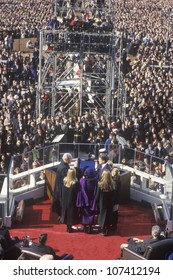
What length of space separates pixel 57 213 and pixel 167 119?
9939 mm

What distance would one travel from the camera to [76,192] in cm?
1024

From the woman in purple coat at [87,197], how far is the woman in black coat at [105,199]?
12 cm

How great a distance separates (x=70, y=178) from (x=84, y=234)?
1131 mm

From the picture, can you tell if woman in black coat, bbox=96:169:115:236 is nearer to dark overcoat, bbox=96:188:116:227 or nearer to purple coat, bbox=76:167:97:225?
dark overcoat, bbox=96:188:116:227

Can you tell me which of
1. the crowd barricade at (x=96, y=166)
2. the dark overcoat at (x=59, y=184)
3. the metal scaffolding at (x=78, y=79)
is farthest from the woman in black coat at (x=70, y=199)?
the metal scaffolding at (x=78, y=79)

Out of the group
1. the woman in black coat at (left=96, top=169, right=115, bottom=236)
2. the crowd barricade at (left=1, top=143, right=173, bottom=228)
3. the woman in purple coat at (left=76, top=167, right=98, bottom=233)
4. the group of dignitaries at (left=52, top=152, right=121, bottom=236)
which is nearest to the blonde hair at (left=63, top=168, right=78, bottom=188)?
the group of dignitaries at (left=52, top=152, right=121, bottom=236)

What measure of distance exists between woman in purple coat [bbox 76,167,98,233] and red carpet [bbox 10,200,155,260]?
0.34 meters

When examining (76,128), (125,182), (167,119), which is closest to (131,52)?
(167,119)

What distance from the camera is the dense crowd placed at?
51.8 ft

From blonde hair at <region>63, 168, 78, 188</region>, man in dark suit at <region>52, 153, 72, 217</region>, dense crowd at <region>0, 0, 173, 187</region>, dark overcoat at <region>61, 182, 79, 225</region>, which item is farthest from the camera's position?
dense crowd at <region>0, 0, 173, 187</region>

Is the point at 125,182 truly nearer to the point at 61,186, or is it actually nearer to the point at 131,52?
the point at 61,186

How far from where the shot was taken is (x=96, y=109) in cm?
2011

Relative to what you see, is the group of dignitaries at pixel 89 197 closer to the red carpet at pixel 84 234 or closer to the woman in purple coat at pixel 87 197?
the woman in purple coat at pixel 87 197

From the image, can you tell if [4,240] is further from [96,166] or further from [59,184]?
[96,166]
